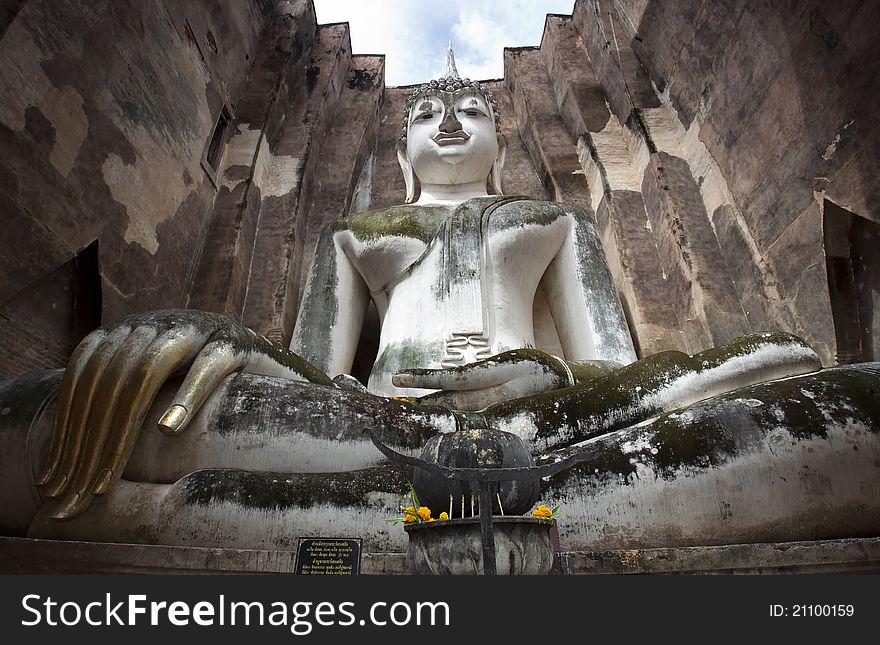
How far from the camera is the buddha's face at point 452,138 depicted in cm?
439

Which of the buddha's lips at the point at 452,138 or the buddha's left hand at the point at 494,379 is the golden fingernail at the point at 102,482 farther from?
the buddha's lips at the point at 452,138

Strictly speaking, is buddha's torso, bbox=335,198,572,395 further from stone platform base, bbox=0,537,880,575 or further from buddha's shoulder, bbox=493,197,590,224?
stone platform base, bbox=0,537,880,575

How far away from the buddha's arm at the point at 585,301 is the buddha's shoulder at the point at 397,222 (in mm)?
875

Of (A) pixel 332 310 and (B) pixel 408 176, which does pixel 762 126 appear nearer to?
(B) pixel 408 176

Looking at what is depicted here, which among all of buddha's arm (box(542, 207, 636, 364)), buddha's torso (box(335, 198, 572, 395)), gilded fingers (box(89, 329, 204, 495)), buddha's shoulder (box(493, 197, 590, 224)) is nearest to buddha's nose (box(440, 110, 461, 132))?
buddha's torso (box(335, 198, 572, 395))

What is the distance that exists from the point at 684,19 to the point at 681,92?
58 cm

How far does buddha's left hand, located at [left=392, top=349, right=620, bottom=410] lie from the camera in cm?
263

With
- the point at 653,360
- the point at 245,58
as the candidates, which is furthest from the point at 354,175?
the point at 653,360

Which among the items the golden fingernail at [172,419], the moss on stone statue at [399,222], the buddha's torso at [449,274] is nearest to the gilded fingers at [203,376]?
the golden fingernail at [172,419]

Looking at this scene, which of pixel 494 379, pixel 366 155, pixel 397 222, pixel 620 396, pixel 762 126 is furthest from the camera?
pixel 366 155

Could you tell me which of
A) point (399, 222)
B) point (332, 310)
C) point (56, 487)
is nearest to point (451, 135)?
point (399, 222)

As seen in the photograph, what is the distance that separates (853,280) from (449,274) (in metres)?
2.58

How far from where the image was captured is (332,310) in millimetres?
3877

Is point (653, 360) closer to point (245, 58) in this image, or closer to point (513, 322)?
point (513, 322)
